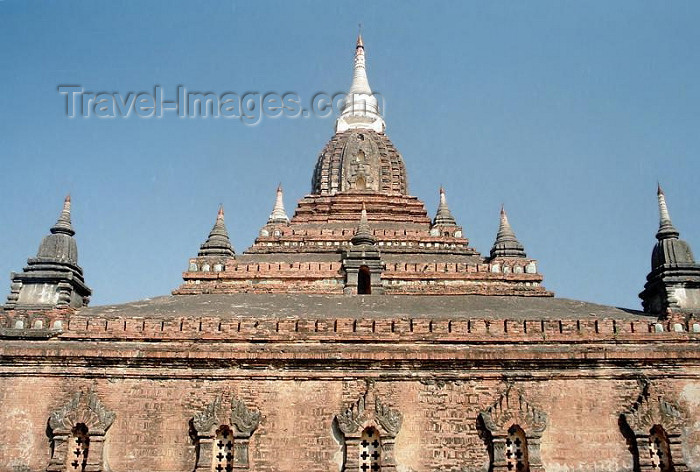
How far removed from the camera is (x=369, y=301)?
20922mm

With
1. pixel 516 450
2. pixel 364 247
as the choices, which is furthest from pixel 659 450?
pixel 364 247

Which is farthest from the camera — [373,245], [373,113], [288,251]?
[373,113]

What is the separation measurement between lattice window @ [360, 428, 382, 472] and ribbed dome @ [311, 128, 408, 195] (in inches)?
729

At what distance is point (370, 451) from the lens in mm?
16391

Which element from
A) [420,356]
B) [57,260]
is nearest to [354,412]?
[420,356]

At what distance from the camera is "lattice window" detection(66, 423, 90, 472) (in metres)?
16.3

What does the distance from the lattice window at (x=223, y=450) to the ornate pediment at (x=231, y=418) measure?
243mm

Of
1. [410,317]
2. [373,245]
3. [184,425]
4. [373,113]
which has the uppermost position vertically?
[373,113]

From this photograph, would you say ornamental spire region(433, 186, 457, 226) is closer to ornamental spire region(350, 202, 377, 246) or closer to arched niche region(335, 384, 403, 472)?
ornamental spire region(350, 202, 377, 246)

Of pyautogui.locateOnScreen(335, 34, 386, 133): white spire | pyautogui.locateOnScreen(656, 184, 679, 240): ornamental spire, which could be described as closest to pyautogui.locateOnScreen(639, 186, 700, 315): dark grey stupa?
pyautogui.locateOnScreen(656, 184, 679, 240): ornamental spire

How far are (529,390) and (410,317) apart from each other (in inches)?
127

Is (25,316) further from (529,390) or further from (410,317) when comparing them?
(529,390)

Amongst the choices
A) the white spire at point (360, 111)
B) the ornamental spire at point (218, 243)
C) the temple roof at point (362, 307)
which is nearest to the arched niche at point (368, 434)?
the temple roof at point (362, 307)

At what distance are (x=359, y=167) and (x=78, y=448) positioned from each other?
20727mm
